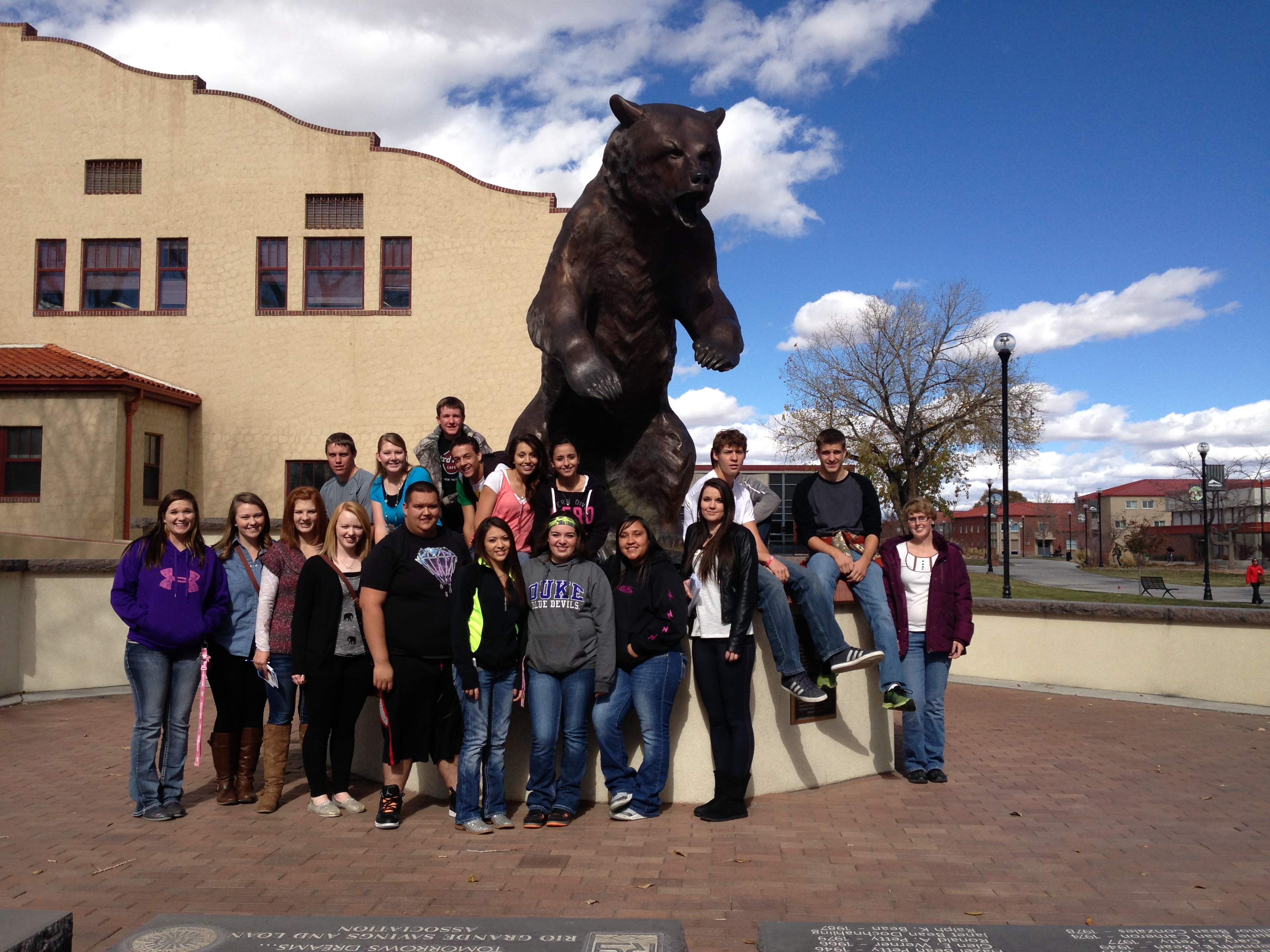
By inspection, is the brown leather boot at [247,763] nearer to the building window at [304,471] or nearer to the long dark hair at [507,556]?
the long dark hair at [507,556]

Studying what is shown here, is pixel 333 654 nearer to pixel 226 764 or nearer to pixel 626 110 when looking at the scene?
pixel 226 764

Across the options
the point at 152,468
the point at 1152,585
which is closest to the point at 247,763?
the point at 152,468

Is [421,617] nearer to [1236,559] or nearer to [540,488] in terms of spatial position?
[540,488]

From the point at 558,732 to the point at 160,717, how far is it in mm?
2121

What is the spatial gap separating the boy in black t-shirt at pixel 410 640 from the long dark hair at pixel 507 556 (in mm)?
216

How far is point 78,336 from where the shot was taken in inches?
794

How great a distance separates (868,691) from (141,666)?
431 centimetres

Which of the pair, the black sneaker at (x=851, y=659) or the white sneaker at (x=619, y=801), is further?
the black sneaker at (x=851, y=659)

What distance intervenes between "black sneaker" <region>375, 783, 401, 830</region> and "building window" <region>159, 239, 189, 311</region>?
59.9 ft

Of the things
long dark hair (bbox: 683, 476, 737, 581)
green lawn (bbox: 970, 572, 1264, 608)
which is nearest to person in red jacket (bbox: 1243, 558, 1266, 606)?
green lawn (bbox: 970, 572, 1264, 608)

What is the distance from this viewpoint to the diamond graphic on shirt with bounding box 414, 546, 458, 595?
4883mm

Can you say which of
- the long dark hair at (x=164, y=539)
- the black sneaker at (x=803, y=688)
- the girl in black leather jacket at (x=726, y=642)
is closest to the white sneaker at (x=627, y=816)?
the girl in black leather jacket at (x=726, y=642)

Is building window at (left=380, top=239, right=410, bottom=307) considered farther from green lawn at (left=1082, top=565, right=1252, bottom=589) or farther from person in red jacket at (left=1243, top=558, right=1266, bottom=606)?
green lawn at (left=1082, top=565, right=1252, bottom=589)

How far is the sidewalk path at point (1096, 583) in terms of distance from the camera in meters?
26.1
